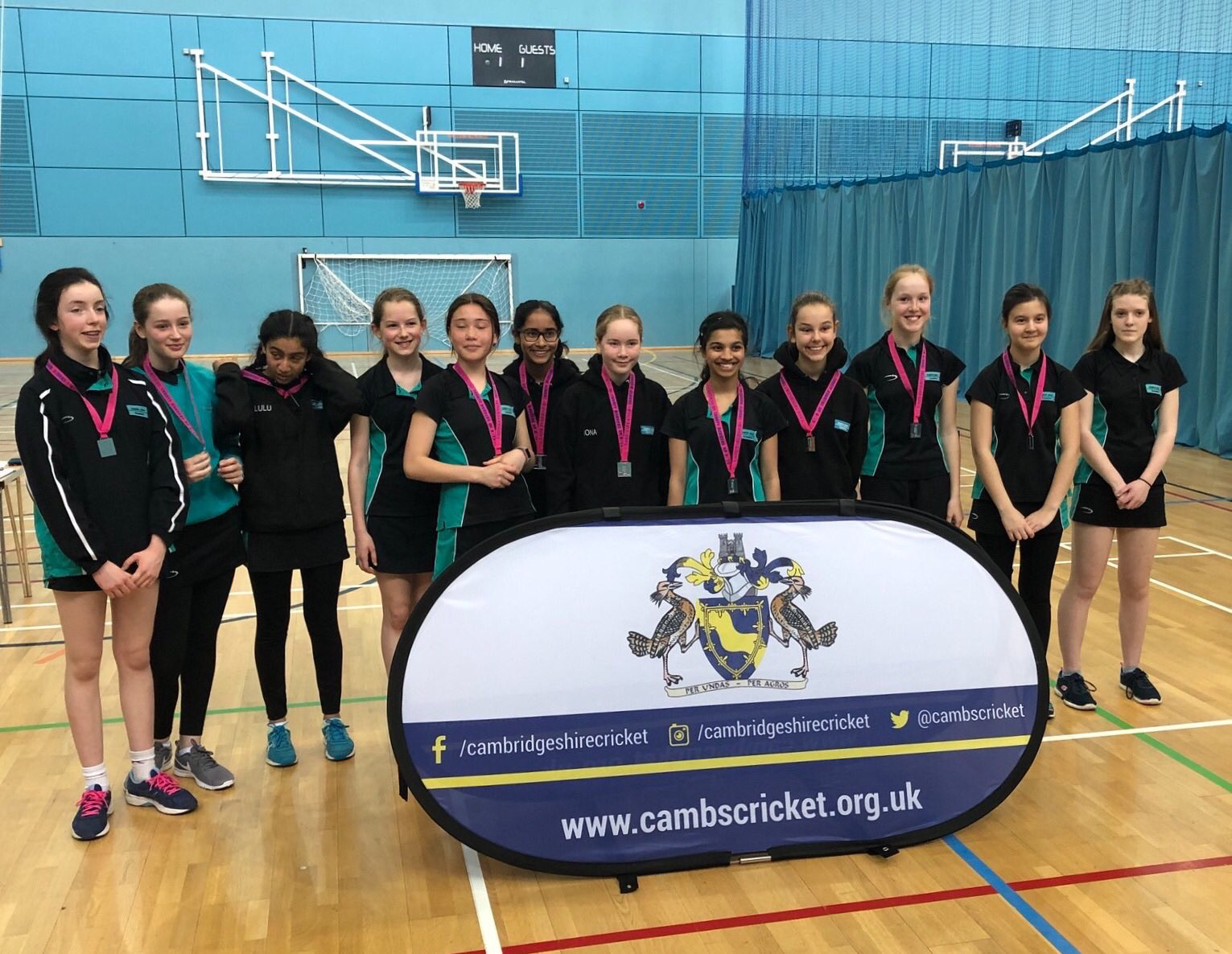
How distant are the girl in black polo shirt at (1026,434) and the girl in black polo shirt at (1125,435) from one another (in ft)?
0.47

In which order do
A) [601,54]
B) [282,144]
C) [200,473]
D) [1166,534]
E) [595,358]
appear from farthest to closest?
[601,54]
[282,144]
[1166,534]
[595,358]
[200,473]

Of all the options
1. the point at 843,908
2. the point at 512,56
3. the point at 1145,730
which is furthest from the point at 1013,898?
the point at 512,56

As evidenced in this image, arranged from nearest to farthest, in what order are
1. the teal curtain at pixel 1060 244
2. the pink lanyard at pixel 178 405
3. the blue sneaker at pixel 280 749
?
the pink lanyard at pixel 178 405 → the blue sneaker at pixel 280 749 → the teal curtain at pixel 1060 244

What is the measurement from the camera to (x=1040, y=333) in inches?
134

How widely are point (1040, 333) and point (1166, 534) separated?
3.62 metres

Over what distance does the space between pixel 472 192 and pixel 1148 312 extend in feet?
46.4

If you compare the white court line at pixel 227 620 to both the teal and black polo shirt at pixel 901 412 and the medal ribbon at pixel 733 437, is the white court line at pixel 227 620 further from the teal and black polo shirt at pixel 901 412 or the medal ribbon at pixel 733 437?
the teal and black polo shirt at pixel 901 412

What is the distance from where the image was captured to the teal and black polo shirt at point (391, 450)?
3229mm

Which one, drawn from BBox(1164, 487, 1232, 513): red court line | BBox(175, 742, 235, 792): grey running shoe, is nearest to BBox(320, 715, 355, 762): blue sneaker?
BBox(175, 742, 235, 792): grey running shoe

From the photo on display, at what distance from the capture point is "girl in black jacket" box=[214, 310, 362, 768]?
10.1 ft

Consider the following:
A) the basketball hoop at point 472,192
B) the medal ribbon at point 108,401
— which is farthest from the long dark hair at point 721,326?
the basketball hoop at point 472,192

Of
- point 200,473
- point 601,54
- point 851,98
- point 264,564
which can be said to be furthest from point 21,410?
point 601,54

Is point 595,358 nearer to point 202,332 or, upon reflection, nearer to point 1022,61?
point 1022,61

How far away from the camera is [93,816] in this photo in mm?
2916
